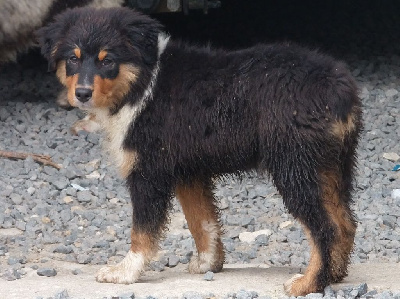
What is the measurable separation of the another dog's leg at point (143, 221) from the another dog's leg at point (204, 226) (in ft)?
1.12

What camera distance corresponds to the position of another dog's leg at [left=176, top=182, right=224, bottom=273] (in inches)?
223

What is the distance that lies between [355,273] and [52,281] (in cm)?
186

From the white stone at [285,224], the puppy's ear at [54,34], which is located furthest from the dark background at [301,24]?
the puppy's ear at [54,34]

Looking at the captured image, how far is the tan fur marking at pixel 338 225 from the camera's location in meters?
5.02

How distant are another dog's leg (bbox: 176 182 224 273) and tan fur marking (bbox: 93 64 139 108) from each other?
0.77 m

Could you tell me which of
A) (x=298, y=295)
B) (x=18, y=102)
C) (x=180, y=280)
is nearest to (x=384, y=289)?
(x=298, y=295)

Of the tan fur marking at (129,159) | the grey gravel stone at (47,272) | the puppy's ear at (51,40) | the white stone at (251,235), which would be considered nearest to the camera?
the tan fur marking at (129,159)

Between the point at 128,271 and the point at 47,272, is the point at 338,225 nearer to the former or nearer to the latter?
the point at 128,271

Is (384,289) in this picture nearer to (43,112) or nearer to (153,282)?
(153,282)

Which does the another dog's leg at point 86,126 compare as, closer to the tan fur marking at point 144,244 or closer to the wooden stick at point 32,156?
the wooden stick at point 32,156

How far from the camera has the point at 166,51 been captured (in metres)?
5.43

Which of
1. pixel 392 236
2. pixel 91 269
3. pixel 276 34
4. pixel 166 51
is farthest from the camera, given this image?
pixel 276 34

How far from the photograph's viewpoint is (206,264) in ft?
18.7

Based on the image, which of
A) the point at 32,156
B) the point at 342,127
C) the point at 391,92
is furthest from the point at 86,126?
the point at 342,127
